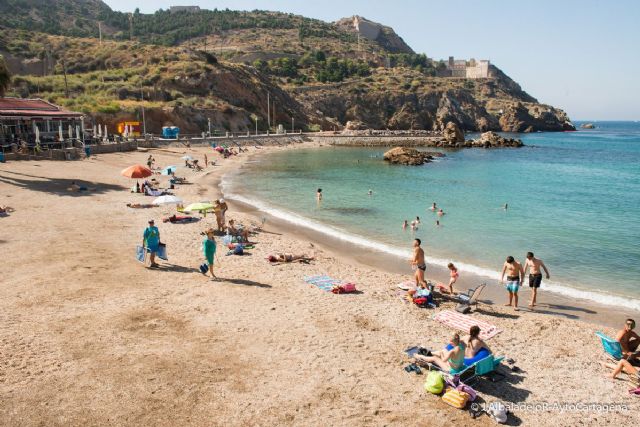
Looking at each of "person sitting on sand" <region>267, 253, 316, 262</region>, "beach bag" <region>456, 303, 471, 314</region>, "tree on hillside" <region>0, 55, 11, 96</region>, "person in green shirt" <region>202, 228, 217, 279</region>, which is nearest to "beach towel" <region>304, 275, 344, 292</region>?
"person sitting on sand" <region>267, 253, 316, 262</region>

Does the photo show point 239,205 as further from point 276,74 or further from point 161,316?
point 276,74

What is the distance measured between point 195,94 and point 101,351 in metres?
A: 68.0

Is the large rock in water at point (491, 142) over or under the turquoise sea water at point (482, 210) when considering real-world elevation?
over

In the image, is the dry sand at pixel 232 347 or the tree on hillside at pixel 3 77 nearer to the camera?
the dry sand at pixel 232 347

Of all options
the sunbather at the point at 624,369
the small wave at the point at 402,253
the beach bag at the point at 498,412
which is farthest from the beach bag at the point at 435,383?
the small wave at the point at 402,253

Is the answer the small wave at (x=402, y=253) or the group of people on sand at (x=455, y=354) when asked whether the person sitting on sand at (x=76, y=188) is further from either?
the group of people on sand at (x=455, y=354)

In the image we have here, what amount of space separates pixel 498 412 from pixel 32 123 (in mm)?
37669

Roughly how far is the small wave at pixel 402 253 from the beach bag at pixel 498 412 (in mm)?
7183

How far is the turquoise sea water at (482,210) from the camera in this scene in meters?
15.8

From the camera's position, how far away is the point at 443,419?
6633 mm

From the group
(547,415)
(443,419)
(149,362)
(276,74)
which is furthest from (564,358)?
(276,74)

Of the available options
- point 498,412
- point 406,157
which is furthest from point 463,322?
point 406,157

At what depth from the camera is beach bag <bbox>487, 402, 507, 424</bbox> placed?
6673mm

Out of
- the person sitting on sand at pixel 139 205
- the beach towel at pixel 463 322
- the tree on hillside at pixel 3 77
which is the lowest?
the beach towel at pixel 463 322
